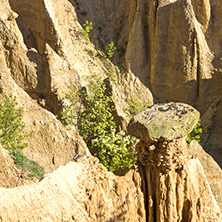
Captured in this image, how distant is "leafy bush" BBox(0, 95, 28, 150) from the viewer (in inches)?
576

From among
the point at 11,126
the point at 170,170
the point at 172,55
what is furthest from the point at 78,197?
the point at 172,55

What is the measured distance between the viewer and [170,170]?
7.59 metres

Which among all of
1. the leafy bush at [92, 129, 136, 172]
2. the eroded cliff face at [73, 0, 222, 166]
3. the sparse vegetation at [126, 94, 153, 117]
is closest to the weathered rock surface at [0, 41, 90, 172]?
the leafy bush at [92, 129, 136, 172]

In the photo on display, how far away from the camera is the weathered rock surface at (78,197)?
5.95 m

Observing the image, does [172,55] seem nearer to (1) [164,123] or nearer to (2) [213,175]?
(2) [213,175]

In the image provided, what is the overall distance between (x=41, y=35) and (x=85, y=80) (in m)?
4.01

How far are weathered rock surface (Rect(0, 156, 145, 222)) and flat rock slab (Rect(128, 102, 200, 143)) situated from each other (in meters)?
0.95

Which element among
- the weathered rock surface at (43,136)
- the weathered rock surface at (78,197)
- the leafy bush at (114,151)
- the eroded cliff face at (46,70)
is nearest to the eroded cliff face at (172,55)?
the eroded cliff face at (46,70)

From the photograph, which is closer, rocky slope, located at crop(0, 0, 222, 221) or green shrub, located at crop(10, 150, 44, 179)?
rocky slope, located at crop(0, 0, 222, 221)

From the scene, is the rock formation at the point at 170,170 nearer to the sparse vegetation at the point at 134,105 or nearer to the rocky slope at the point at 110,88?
the rocky slope at the point at 110,88

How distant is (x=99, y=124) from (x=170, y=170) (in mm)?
10993

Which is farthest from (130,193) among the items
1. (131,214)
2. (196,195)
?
(196,195)

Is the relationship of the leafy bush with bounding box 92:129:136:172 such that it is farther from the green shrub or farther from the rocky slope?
the green shrub

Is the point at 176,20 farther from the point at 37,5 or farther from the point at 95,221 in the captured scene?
the point at 95,221
